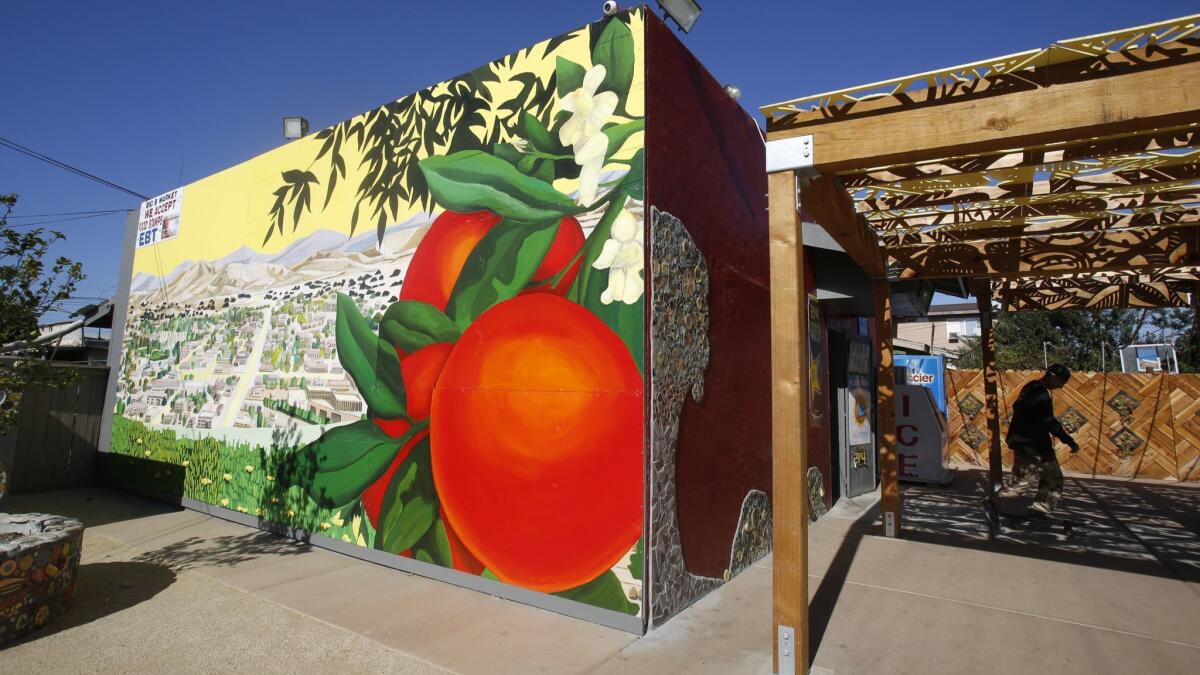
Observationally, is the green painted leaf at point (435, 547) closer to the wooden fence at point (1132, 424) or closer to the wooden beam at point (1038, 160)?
the wooden beam at point (1038, 160)

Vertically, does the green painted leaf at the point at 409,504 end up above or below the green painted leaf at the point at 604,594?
above

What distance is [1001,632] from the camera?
163 inches

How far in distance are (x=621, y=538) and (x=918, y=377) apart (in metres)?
9.69

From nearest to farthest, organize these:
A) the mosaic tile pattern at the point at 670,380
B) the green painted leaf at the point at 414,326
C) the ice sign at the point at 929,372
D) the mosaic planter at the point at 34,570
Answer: the mosaic planter at the point at 34,570 → the mosaic tile pattern at the point at 670,380 → the green painted leaf at the point at 414,326 → the ice sign at the point at 929,372

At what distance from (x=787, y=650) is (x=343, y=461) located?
4.56 m

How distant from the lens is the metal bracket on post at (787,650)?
3482mm

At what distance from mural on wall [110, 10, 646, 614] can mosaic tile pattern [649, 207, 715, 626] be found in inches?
5.6

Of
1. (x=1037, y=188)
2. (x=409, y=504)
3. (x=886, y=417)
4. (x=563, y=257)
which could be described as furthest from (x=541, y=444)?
(x=1037, y=188)

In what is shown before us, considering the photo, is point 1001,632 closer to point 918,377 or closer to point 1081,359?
point 918,377

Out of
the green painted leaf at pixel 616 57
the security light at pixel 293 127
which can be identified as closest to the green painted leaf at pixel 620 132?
the green painted leaf at pixel 616 57

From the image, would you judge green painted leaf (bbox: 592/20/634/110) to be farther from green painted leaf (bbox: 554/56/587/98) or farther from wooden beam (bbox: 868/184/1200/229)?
wooden beam (bbox: 868/184/1200/229)

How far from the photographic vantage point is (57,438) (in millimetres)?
10102

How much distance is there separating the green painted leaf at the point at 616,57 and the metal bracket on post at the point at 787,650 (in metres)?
3.62

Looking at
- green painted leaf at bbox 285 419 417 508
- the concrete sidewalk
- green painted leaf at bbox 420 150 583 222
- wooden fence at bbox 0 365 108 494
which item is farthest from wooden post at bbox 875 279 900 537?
wooden fence at bbox 0 365 108 494
